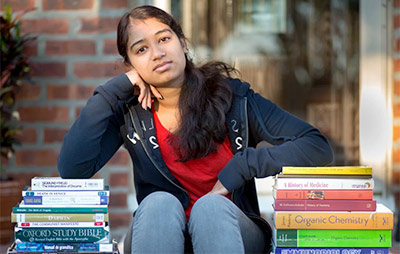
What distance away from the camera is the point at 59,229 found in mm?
1929

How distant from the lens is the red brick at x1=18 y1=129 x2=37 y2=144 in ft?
11.2

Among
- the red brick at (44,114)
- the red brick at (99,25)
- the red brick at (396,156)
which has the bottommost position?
the red brick at (396,156)

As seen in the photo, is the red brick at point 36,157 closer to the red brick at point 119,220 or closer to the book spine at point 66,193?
the red brick at point 119,220

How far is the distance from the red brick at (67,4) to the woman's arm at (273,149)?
1.38 meters

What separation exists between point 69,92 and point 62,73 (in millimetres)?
109

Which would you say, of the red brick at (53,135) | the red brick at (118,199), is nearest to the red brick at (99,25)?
the red brick at (53,135)

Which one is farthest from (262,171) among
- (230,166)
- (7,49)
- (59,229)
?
(7,49)

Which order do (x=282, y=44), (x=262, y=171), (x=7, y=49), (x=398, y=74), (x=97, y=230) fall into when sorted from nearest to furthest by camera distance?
(x=97, y=230)
(x=262, y=171)
(x=7, y=49)
(x=398, y=74)
(x=282, y=44)

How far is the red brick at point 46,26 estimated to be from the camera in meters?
3.36

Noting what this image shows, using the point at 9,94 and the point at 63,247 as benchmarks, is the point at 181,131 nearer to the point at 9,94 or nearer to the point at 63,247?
the point at 63,247

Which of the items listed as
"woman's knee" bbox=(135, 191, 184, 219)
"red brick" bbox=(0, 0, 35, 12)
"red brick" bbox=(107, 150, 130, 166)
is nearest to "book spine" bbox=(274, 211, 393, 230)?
"woman's knee" bbox=(135, 191, 184, 219)

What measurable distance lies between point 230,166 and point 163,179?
0.94 feet

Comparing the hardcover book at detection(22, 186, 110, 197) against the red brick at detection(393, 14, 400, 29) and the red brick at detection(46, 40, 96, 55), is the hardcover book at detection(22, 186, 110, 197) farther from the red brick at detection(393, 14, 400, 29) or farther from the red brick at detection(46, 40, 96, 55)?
A: the red brick at detection(393, 14, 400, 29)

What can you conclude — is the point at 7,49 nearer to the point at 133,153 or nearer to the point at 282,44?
the point at 133,153
